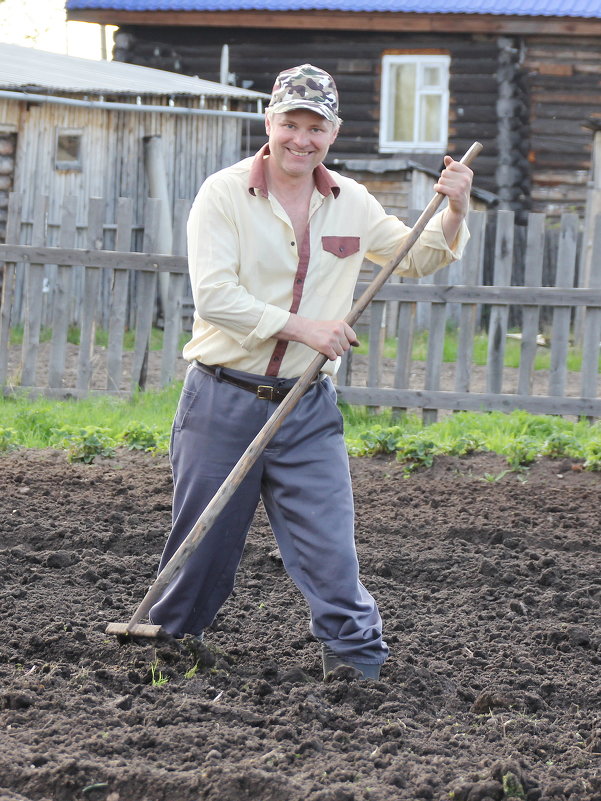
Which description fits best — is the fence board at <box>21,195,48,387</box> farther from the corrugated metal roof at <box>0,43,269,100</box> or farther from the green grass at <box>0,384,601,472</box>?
the corrugated metal roof at <box>0,43,269,100</box>

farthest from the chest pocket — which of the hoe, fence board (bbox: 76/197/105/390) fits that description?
fence board (bbox: 76/197/105/390)

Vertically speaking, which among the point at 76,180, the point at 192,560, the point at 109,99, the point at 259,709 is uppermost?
the point at 109,99

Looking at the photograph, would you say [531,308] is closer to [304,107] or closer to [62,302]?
[62,302]

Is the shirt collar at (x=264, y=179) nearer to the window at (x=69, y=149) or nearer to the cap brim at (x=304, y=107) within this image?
the cap brim at (x=304, y=107)

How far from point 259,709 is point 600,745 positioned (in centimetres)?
98

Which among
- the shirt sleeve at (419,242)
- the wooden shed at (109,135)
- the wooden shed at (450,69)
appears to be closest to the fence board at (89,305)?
the wooden shed at (109,135)

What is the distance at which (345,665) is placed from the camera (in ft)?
11.9

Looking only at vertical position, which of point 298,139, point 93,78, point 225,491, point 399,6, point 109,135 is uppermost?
point 399,6

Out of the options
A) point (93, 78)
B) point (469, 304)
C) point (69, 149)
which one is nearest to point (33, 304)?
point (469, 304)

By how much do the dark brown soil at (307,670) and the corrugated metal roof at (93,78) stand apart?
8.82 m

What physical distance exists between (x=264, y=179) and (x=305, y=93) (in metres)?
0.29

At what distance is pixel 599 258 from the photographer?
8.46 m

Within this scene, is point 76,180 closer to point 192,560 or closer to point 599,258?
point 599,258

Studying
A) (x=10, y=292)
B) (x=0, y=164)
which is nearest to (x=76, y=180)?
(x=0, y=164)
